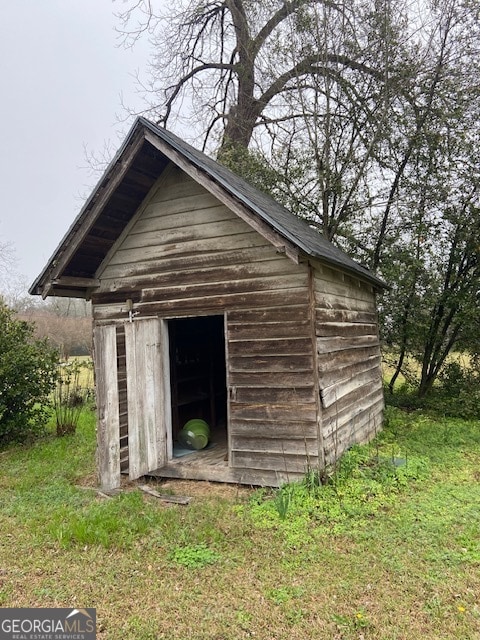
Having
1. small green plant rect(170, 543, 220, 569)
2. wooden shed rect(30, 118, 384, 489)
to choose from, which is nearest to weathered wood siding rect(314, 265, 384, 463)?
wooden shed rect(30, 118, 384, 489)

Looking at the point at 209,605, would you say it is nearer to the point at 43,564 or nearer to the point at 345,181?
the point at 43,564

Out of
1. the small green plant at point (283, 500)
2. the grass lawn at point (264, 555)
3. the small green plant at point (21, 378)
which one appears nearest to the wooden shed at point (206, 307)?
the small green plant at point (283, 500)

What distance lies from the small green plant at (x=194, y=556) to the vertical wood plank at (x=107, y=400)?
176 cm

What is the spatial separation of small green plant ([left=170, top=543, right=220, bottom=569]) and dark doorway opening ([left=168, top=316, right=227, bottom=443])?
140 inches

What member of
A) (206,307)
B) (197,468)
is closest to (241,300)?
(206,307)

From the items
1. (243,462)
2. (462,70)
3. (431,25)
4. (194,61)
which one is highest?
(194,61)

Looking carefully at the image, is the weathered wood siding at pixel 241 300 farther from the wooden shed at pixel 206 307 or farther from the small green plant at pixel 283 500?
the small green plant at pixel 283 500

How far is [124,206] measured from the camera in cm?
631

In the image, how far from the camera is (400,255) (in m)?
11.2

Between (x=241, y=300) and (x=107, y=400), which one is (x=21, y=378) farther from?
(x=241, y=300)

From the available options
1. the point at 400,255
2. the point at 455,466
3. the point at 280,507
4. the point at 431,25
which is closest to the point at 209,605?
the point at 280,507

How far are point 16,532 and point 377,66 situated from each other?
1261 cm

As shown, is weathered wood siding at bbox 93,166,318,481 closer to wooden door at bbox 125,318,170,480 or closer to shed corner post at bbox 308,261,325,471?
shed corner post at bbox 308,261,325,471

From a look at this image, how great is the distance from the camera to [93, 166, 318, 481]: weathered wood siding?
538cm
